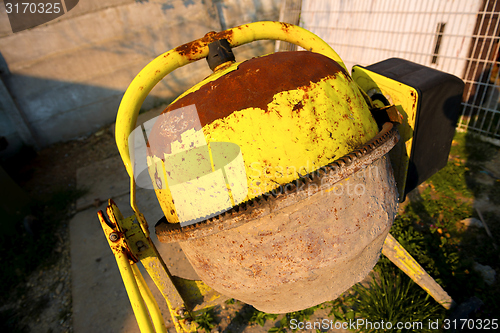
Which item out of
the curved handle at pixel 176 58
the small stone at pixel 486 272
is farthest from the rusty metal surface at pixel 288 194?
the small stone at pixel 486 272

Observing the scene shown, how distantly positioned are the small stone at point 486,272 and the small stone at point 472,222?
45cm

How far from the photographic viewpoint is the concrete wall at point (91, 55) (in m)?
4.99

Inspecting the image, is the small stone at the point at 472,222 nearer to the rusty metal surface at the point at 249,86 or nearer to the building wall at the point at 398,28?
the building wall at the point at 398,28

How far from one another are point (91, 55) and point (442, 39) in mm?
5615

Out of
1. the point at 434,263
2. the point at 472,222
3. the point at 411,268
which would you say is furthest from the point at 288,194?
the point at 472,222

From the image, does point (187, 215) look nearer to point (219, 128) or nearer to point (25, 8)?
point (219, 128)

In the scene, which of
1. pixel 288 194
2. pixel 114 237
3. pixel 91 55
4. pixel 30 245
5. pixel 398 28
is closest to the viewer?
pixel 288 194

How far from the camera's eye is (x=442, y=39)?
A: 3.51m

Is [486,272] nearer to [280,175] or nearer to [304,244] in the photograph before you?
[304,244]

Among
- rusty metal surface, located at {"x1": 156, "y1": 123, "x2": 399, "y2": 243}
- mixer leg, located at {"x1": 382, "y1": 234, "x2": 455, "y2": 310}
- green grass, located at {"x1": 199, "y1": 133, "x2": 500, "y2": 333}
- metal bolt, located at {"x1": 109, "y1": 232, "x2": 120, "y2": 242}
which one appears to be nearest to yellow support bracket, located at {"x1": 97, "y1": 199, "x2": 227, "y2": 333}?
metal bolt, located at {"x1": 109, "y1": 232, "x2": 120, "y2": 242}

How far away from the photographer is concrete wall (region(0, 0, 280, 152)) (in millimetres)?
4992

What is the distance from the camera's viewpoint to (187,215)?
1.19 meters

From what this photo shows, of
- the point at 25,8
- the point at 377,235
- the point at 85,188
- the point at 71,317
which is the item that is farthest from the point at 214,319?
the point at 25,8

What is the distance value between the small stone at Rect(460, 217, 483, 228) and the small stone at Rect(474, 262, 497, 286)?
449mm
